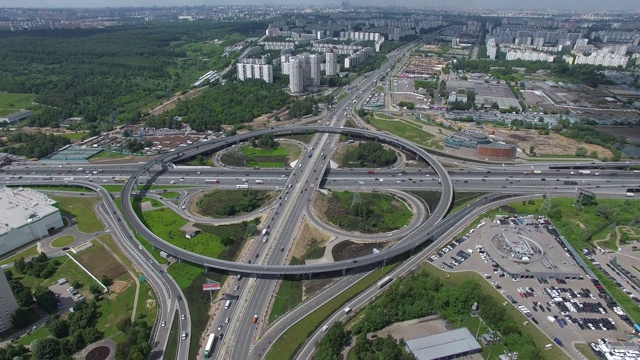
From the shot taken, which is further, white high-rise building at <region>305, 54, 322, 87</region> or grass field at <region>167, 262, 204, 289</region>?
white high-rise building at <region>305, 54, 322, 87</region>

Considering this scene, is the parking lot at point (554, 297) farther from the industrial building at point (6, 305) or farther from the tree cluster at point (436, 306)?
the industrial building at point (6, 305)

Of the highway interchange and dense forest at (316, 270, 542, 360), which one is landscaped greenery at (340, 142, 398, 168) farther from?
dense forest at (316, 270, 542, 360)

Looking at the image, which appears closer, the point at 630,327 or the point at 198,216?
the point at 630,327

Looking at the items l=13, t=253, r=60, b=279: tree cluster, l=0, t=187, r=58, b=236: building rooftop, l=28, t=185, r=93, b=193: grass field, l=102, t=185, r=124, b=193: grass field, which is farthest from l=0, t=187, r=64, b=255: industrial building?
l=102, t=185, r=124, b=193: grass field

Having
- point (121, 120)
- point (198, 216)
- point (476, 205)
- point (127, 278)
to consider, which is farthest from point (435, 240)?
point (121, 120)

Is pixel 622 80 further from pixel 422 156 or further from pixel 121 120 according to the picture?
pixel 121 120
